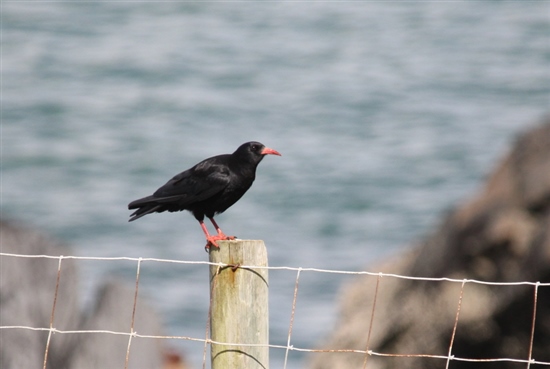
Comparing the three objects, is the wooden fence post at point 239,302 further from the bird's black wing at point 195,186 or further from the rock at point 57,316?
the rock at point 57,316

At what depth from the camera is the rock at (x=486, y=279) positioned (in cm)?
898

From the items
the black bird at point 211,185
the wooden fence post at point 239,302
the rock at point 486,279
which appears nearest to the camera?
the wooden fence post at point 239,302

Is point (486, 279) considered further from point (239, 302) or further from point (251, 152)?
point (239, 302)

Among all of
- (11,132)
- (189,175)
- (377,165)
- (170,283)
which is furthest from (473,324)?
(11,132)

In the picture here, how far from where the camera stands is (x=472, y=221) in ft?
31.9

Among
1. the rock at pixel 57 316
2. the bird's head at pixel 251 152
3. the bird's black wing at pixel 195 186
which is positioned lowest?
the rock at pixel 57 316

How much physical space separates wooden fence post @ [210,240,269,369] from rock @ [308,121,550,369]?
4.30 m

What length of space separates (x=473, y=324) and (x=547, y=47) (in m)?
24.8

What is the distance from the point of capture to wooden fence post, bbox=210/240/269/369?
4965 mm

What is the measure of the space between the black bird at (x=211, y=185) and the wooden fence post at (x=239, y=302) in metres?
1.43

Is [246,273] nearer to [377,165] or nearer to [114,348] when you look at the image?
[114,348]

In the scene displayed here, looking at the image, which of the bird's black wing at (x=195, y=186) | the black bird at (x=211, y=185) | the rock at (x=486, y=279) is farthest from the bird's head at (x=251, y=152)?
the rock at (x=486, y=279)

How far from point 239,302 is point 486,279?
499 cm

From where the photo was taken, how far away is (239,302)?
4.97m
